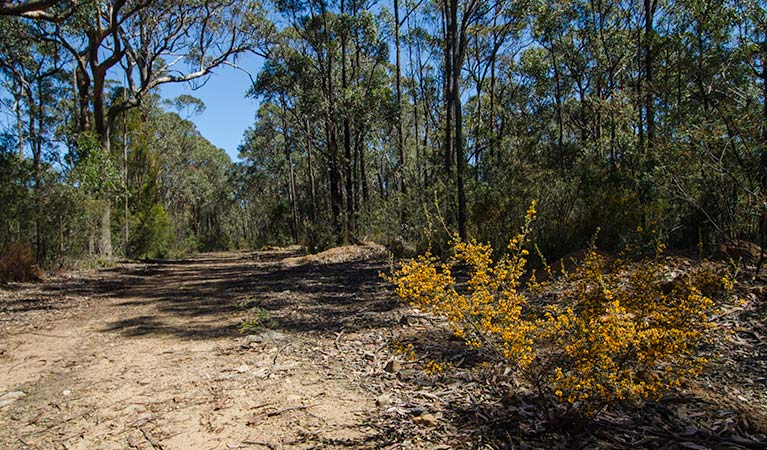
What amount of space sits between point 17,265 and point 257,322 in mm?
7209

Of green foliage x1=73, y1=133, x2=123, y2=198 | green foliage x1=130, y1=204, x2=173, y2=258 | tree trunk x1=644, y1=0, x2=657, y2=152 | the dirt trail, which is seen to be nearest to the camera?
the dirt trail

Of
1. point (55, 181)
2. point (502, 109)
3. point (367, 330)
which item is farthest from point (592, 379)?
point (502, 109)

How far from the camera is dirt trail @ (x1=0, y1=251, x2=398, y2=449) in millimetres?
2414

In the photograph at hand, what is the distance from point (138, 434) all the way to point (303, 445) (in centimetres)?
97

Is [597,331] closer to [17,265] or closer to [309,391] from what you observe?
[309,391]

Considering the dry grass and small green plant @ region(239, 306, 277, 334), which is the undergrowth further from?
the dry grass

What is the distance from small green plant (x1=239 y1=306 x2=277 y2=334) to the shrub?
21.5ft

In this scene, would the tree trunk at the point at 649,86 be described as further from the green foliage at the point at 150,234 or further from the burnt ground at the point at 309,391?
the green foliage at the point at 150,234

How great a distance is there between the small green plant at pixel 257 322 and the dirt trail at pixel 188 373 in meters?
0.10

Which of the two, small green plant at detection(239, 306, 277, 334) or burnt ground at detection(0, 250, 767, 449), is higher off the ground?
small green plant at detection(239, 306, 277, 334)

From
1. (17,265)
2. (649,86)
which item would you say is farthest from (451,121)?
(17,265)

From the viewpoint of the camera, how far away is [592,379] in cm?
192

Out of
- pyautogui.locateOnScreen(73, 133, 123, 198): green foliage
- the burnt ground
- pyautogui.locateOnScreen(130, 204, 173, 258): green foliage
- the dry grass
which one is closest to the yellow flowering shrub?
the burnt ground

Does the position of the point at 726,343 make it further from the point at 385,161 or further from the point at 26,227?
the point at 385,161
